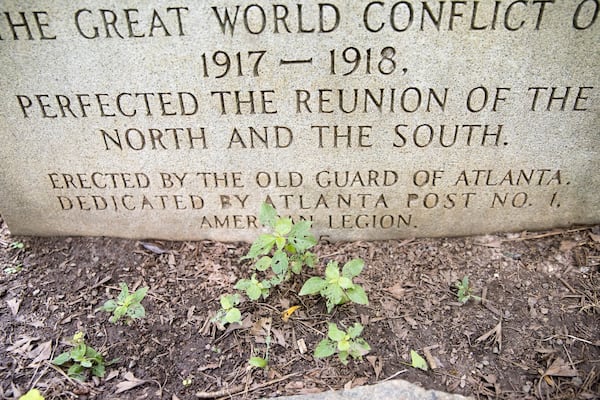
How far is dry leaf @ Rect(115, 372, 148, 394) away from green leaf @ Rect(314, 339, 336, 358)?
2.77 ft

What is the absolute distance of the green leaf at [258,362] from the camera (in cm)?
212

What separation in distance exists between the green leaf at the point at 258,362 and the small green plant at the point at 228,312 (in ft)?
0.67

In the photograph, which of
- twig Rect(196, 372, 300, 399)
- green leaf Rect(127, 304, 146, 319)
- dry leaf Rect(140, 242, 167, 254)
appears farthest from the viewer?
dry leaf Rect(140, 242, 167, 254)

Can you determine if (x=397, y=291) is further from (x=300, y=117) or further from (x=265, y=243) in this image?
(x=300, y=117)

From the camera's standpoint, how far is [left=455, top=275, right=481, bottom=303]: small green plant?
7.96ft

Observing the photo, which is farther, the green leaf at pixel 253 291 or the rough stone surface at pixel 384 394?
the green leaf at pixel 253 291

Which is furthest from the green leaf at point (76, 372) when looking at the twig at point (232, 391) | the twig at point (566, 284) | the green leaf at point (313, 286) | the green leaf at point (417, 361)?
the twig at point (566, 284)

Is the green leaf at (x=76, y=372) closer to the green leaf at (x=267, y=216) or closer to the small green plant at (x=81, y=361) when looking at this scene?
the small green plant at (x=81, y=361)

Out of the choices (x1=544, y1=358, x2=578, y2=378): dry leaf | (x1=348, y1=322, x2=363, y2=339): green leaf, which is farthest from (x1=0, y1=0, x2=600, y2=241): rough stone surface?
(x1=544, y1=358, x2=578, y2=378): dry leaf

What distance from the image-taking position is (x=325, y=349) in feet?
6.90

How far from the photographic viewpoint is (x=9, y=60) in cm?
227

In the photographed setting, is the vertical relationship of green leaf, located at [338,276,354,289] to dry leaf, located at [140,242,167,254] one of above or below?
above

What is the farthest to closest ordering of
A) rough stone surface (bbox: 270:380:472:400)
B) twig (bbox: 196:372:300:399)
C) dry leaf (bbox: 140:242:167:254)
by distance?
dry leaf (bbox: 140:242:167:254), twig (bbox: 196:372:300:399), rough stone surface (bbox: 270:380:472:400)

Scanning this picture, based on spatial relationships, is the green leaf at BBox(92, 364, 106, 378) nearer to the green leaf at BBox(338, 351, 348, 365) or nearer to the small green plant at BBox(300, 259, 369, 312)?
the small green plant at BBox(300, 259, 369, 312)
